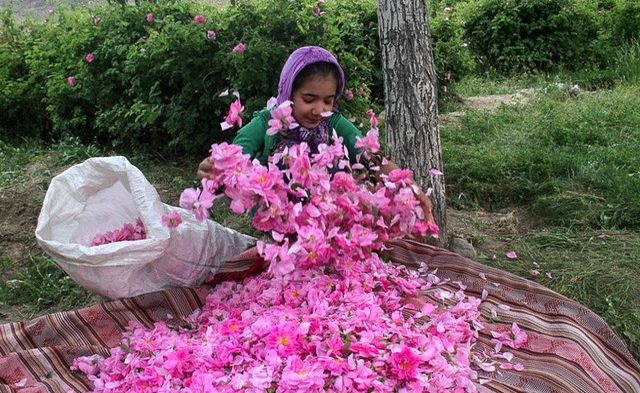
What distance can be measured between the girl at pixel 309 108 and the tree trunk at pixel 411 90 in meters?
0.51

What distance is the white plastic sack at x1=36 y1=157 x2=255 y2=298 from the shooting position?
286 centimetres

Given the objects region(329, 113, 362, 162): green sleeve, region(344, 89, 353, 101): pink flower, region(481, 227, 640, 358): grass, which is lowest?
region(481, 227, 640, 358): grass

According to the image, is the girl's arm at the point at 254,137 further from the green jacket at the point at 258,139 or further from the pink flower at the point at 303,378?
the pink flower at the point at 303,378

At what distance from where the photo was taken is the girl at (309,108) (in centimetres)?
286

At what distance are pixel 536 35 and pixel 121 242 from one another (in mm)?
8431

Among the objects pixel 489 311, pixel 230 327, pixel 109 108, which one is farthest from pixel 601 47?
pixel 230 327

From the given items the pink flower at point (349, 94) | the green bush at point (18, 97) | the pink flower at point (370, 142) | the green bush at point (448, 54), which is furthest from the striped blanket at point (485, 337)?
the green bush at point (448, 54)

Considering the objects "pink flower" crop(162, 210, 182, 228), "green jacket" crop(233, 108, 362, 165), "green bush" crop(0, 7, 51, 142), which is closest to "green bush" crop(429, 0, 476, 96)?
"green bush" crop(0, 7, 51, 142)

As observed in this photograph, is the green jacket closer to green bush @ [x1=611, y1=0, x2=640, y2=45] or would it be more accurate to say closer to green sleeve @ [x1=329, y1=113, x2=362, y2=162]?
green sleeve @ [x1=329, y1=113, x2=362, y2=162]

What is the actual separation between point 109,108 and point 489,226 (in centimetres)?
321

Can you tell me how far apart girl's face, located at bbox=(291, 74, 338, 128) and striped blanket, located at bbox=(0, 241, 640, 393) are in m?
0.71

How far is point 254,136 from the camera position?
3082mm

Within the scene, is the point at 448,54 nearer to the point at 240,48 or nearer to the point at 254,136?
the point at 240,48

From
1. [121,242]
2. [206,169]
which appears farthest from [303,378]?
[121,242]
